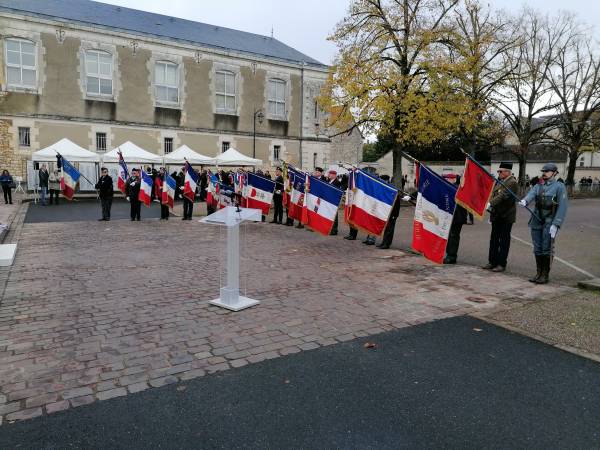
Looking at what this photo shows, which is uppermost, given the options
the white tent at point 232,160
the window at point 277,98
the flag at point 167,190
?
the window at point 277,98

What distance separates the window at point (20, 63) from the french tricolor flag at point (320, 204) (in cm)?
2563

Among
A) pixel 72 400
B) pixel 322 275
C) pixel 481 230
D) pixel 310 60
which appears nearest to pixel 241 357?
pixel 72 400

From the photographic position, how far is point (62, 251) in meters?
10.7

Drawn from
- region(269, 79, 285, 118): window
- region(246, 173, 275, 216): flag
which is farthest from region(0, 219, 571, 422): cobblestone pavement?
region(269, 79, 285, 118): window

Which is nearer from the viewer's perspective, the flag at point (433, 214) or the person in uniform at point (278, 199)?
the flag at point (433, 214)

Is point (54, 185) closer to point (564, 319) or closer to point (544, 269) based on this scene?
point (544, 269)

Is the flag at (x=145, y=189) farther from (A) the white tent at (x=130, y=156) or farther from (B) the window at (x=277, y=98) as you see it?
(B) the window at (x=277, y=98)

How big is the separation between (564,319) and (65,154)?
24062mm

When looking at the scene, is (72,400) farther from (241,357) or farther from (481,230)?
(481,230)

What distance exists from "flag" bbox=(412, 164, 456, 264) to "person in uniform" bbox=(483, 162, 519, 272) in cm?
102

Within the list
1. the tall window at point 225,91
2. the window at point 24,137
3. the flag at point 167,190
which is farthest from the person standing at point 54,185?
the tall window at point 225,91

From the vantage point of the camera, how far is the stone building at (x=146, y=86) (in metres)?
29.7

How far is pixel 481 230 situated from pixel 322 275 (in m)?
9.18

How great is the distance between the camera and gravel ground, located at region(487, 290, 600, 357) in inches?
209
